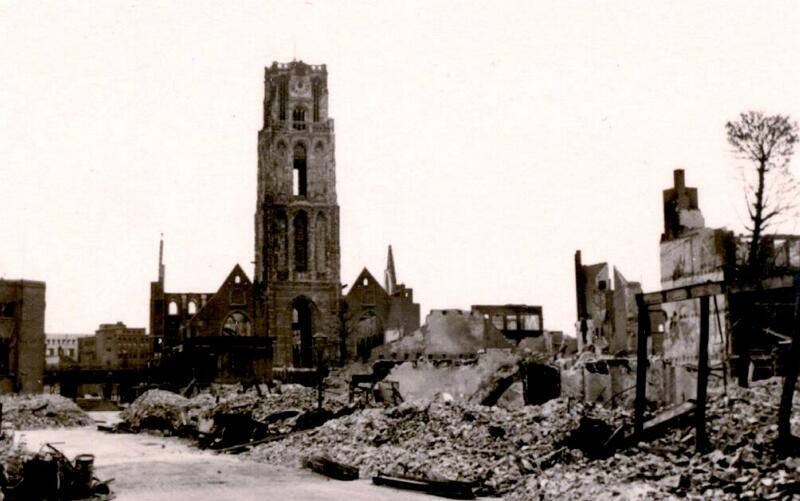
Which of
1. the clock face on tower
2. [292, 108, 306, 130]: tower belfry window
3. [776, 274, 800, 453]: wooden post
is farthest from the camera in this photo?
the clock face on tower

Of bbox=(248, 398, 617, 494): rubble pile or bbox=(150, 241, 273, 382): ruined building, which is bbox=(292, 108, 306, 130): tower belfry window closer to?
bbox=(150, 241, 273, 382): ruined building

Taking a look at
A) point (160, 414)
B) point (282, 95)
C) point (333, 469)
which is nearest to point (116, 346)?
point (282, 95)

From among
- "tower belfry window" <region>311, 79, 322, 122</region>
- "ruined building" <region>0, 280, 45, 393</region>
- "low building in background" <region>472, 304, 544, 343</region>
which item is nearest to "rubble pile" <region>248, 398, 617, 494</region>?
"ruined building" <region>0, 280, 45, 393</region>

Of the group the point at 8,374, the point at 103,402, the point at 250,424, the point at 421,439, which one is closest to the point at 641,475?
the point at 421,439

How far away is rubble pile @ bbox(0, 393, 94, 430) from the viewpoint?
34219mm

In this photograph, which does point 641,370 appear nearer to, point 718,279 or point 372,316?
point 718,279

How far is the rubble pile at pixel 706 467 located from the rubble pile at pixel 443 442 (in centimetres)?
102

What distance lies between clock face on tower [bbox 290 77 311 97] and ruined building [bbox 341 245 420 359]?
1443 centimetres

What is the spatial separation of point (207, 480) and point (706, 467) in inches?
352

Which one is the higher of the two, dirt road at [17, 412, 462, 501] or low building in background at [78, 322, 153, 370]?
low building in background at [78, 322, 153, 370]

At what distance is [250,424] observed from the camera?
22.9 meters

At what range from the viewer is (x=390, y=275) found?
78938mm

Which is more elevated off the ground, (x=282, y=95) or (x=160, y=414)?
(x=282, y=95)

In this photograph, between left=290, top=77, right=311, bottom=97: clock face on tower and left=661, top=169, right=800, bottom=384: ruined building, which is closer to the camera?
left=661, top=169, right=800, bottom=384: ruined building
